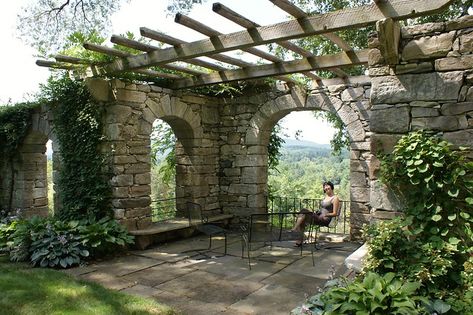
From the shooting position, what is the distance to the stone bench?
18.3 feet

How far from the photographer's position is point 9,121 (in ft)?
23.2

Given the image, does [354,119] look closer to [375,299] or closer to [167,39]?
[167,39]

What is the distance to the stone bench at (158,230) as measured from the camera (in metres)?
5.59

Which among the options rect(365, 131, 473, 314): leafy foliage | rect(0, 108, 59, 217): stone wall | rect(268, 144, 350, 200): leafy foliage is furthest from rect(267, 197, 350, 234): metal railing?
rect(0, 108, 59, 217): stone wall

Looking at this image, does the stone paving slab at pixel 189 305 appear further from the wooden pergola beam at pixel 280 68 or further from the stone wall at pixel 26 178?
the stone wall at pixel 26 178

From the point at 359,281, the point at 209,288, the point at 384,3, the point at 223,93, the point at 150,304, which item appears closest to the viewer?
the point at 359,281

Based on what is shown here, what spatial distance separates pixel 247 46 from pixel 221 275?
2570 millimetres

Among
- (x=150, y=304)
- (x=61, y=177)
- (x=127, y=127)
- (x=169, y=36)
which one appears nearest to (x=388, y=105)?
(x=169, y=36)

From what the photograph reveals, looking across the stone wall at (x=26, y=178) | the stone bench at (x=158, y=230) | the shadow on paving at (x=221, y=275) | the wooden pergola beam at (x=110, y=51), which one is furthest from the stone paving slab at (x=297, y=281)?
the stone wall at (x=26, y=178)

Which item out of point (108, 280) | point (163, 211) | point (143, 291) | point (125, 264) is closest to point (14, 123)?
point (125, 264)

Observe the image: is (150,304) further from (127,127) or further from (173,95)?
(173,95)

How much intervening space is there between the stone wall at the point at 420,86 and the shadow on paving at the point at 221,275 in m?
1.30

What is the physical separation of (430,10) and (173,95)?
4175 millimetres

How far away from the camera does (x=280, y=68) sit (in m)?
5.20
